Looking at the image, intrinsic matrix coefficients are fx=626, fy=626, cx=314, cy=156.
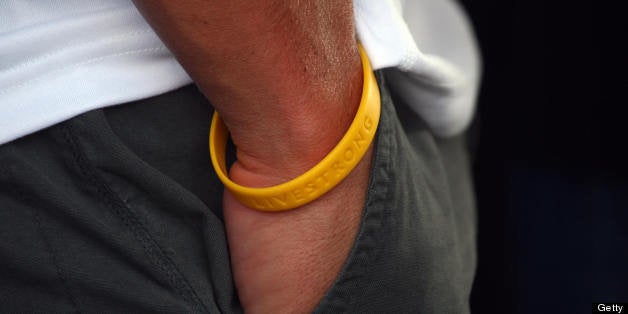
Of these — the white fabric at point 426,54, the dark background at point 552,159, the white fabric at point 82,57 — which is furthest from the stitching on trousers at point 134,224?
the dark background at point 552,159

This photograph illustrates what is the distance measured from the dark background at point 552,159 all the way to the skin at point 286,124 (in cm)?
70

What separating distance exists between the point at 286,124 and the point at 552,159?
0.86m

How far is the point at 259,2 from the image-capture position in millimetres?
488

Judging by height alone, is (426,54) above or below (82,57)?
below

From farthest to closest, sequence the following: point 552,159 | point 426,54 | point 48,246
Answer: point 552,159
point 426,54
point 48,246

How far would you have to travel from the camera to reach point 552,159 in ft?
4.12

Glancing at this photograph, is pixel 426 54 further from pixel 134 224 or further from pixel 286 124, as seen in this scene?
pixel 134 224

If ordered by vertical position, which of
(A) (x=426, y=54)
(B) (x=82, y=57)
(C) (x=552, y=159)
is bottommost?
(C) (x=552, y=159)

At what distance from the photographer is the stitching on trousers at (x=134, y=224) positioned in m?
0.55

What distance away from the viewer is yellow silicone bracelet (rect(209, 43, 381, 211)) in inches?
21.8

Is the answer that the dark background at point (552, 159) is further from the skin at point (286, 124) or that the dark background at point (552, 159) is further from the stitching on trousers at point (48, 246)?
the stitching on trousers at point (48, 246)

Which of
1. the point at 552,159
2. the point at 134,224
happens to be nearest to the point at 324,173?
the point at 134,224

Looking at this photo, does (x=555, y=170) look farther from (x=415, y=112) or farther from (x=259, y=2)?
(x=259, y=2)

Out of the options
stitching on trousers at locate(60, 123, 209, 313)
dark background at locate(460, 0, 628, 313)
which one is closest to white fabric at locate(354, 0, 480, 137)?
stitching on trousers at locate(60, 123, 209, 313)
